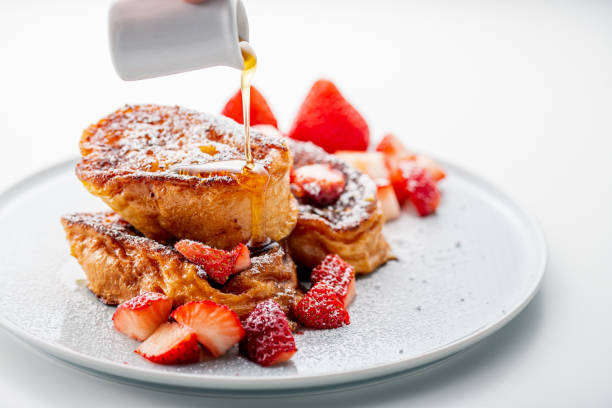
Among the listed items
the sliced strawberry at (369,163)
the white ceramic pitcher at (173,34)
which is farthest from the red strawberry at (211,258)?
the sliced strawberry at (369,163)

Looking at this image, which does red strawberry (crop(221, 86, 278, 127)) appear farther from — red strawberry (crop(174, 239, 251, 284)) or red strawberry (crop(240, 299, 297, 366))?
red strawberry (crop(240, 299, 297, 366))

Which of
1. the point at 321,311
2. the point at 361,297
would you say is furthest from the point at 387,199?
the point at 321,311

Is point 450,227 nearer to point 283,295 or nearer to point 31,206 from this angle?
point 283,295

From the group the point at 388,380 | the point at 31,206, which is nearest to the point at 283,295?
the point at 388,380

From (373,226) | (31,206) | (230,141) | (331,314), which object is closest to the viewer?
(331,314)

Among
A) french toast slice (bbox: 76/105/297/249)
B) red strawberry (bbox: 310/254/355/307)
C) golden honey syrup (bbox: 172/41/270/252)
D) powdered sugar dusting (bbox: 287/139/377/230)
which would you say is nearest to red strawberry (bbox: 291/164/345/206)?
powdered sugar dusting (bbox: 287/139/377/230)

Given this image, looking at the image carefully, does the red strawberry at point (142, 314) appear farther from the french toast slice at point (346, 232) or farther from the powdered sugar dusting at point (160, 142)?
the french toast slice at point (346, 232)
